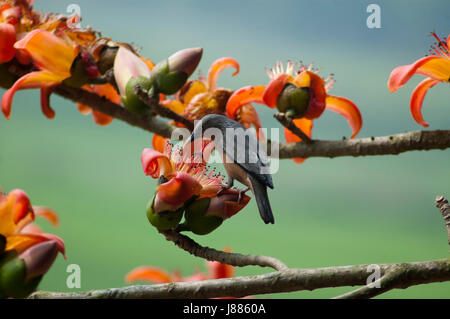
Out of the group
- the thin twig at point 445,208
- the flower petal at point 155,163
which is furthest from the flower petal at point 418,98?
the flower petal at point 155,163

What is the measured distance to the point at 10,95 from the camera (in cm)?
34

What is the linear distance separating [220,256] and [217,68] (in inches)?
7.9

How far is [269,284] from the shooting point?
24 centimetres

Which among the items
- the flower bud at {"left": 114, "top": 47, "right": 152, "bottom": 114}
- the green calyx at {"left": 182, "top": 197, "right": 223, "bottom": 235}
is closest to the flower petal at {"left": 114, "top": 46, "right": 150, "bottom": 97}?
the flower bud at {"left": 114, "top": 47, "right": 152, "bottom": 114}

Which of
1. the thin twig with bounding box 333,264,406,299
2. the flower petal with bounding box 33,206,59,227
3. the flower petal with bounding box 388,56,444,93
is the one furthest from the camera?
the flower petal with bounding box 33,206,59,227

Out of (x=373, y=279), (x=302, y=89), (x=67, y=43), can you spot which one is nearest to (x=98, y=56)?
(x=67, y=43)

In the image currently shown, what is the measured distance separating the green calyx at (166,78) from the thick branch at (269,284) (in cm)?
14

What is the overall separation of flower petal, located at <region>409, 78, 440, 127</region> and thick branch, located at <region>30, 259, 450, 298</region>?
0.17m

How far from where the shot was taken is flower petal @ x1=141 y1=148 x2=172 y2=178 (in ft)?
0.76

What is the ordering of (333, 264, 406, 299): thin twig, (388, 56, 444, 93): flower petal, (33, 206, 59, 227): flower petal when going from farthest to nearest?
(33, 206, 59, 227): flower petal
(388, 56, 444, 93): flower petal
(333, 264, 406, 299): thin twig

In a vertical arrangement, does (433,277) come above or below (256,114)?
below

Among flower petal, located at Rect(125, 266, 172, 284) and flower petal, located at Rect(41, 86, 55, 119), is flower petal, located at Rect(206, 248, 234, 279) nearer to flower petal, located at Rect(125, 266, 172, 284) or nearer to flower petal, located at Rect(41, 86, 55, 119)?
flower petal, located at Rect(125, 266, 172, 284)
